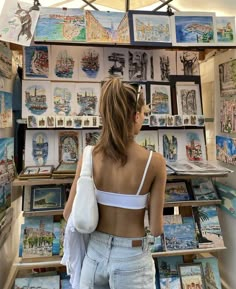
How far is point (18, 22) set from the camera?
1.77m

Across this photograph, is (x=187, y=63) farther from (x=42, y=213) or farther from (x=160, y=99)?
(x=42, y=213)

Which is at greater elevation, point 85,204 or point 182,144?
point 182,144

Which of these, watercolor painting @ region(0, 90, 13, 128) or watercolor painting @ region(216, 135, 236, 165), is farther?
watercolor painting @ region(216, 135, 236, 165)

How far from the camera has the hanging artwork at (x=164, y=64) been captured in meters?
2.31

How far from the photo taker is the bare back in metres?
1.16

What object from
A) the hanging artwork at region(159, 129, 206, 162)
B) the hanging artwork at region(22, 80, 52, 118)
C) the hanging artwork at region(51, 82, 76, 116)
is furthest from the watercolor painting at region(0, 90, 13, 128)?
the hanging artwork at region(159, 129, 206, 162)

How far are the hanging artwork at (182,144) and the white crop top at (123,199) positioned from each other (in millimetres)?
1143

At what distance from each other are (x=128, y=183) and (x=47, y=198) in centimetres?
109

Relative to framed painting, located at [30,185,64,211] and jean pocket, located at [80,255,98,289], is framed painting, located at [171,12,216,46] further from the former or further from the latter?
jean pocket, located at [80,255,98,289]

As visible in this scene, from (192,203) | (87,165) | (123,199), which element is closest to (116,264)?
(123,199)

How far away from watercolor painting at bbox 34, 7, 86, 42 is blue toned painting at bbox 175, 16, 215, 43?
64 centimetres

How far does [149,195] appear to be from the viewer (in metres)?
1.24

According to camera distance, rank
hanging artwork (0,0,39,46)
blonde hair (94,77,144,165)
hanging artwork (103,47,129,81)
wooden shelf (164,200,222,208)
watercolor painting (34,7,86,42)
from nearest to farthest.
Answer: blonde hair (94,77,144,165) → hanging artwork (0,0,39,46) → watercolor painting (34,7,86,42) → wooden shelf (164,200,222,208) → hanging artwork (103,47,129,81)

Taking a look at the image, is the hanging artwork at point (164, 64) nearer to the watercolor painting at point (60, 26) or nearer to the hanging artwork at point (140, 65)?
the hanging artwork at point (140, 65)
